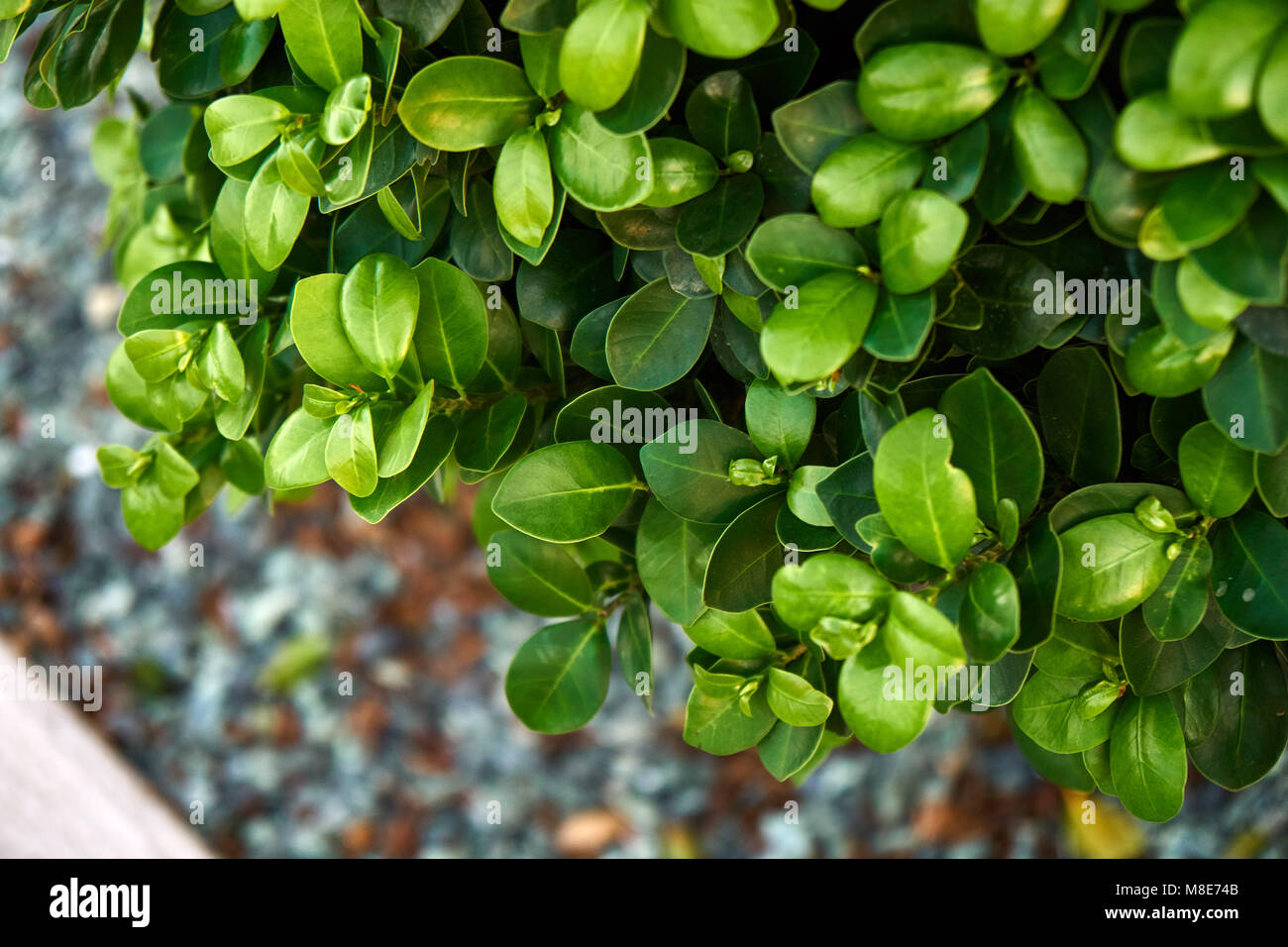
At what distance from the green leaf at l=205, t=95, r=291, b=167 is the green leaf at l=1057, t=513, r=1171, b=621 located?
27.1 inches

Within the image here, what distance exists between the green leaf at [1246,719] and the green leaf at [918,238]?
455 millimetres

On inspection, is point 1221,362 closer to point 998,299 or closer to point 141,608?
point 998,299

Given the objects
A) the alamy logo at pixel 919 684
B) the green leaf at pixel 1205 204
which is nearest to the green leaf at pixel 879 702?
the alamy logo at pixel 919 684

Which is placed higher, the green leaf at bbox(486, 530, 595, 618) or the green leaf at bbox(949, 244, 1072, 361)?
the green leaf at bbox(949, 244, 1072, 361)

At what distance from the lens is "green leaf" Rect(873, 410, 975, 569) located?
0.69 m

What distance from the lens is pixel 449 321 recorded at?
33.0 inches

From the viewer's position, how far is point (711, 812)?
7.14 ft

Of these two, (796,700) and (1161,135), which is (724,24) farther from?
(796,700)

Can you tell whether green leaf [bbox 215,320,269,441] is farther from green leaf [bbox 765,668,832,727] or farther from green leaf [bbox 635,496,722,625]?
green leaf [bbox 765,668,832,727]

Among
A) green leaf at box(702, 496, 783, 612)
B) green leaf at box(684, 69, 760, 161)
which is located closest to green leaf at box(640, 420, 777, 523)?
green leaf at box(702, 496, 783, 612)

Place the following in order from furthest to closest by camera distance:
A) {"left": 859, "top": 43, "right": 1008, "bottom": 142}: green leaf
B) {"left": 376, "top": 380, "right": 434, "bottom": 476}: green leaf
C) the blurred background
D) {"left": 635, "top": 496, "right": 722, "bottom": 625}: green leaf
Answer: the blurred background → {"left": 635, "top": 496, "right": 722, "bottom": 625}: green leaf → {"left": 376, "top": 380, "right": 434, "bottom": 476}: green leaf → {"left": 859, "top": 43, "right": 1008, "bottom": 142}: green leaf

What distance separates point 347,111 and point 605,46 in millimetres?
217

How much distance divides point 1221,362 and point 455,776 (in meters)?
1.90
